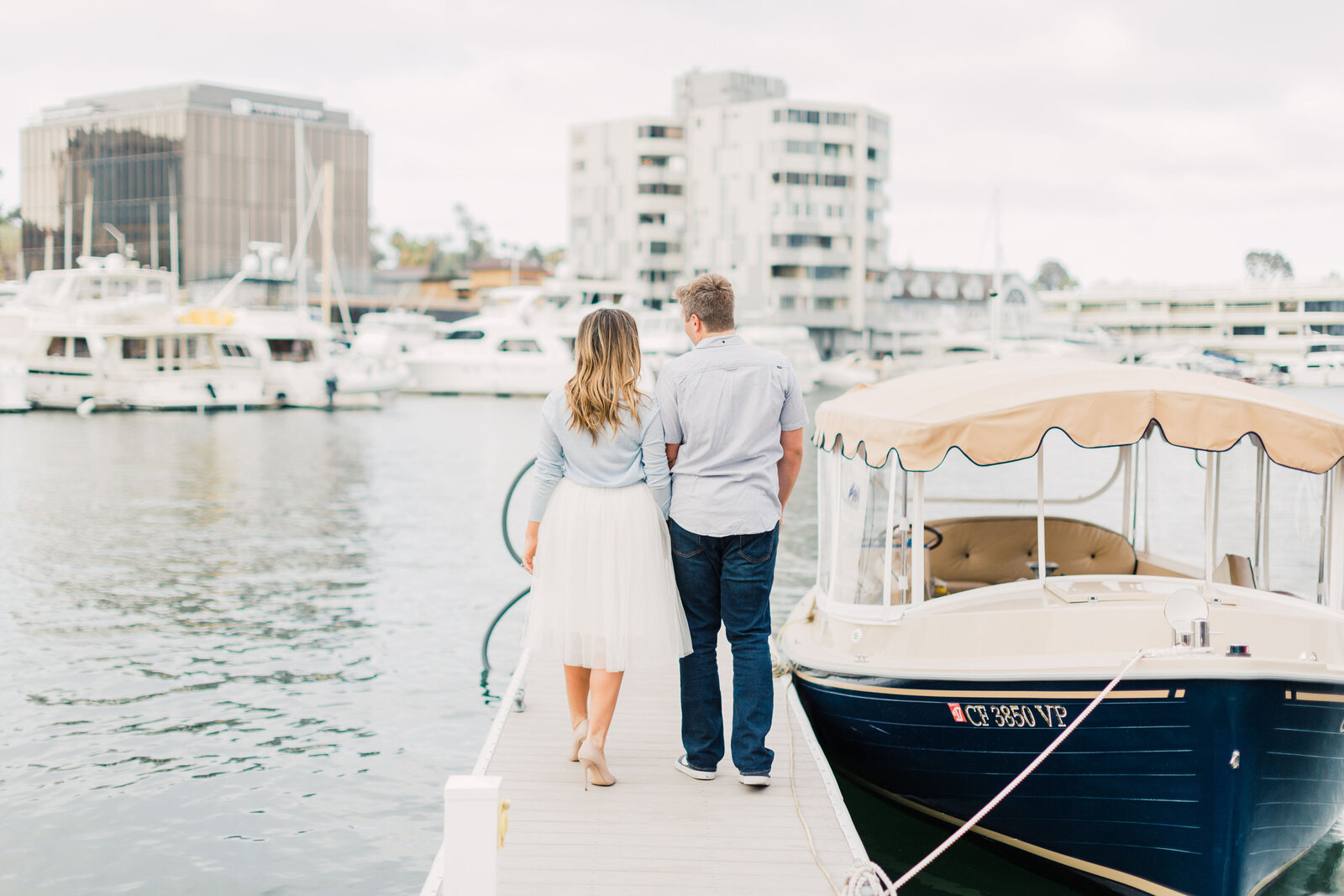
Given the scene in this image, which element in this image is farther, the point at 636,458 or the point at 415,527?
the point at 415,527

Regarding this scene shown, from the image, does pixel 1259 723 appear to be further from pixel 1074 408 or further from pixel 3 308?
pixel 3 308

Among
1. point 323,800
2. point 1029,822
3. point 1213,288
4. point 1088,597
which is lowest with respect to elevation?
point 323,800

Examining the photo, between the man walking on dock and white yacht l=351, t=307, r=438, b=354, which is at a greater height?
white yacht l=351, t=307, r=438, b=354

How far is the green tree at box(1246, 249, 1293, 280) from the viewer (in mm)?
133750

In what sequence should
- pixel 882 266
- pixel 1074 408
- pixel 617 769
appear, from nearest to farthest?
pixel 1074 408 → pixel 617 769 → pixel 882 266

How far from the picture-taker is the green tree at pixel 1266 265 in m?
134

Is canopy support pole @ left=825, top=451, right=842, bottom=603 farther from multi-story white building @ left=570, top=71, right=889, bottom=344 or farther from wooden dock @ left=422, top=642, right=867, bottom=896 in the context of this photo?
multi-story white building @ left=570, top=71, right=889, bottom=344

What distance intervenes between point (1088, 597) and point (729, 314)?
2168 millimetres

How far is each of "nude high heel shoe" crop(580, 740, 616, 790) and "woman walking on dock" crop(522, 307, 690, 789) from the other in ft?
1.71

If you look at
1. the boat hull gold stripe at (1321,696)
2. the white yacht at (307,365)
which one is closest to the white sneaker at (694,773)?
the boat hull gold stripe at (1321,696)

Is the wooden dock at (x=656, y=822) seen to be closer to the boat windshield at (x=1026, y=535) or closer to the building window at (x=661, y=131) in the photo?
the boat windshield at (x=1026, y=535)

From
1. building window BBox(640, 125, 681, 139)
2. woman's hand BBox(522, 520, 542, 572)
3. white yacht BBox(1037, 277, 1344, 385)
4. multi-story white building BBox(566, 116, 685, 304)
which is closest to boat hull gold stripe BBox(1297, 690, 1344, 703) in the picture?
woman's hand BBox(522, 520, 542, 572)

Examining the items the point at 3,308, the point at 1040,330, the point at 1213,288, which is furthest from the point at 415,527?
the point at 1213,288

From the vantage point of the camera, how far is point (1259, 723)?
16.1 feet
